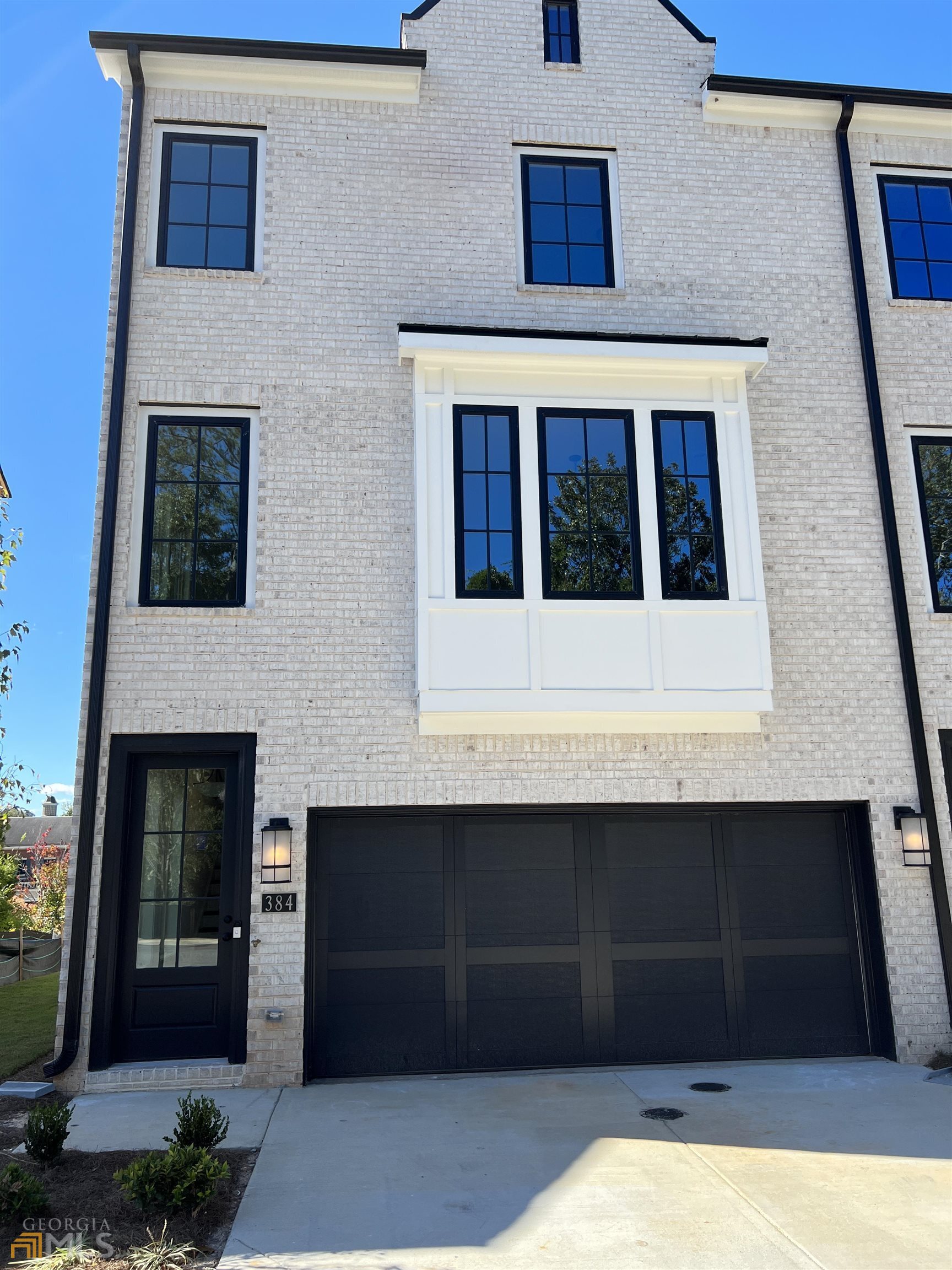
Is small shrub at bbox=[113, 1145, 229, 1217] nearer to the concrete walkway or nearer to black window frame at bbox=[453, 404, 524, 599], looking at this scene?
the concrete walkway

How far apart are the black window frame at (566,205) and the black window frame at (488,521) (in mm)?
1561

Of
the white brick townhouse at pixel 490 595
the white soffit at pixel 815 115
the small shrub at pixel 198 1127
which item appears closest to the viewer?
the small shrub at pixel 198 1127

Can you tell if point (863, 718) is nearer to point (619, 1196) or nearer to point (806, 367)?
point (806, 367)

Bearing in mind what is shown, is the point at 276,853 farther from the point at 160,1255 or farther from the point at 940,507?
the point at 940,507

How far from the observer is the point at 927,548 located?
29.7ft

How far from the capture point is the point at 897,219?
9852 millimetres

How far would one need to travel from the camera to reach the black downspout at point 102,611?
7.31 meters

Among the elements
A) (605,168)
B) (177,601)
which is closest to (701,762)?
(177,601)

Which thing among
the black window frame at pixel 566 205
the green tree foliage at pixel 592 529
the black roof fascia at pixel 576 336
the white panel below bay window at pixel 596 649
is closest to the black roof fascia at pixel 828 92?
the black window frame at pixel 566 205

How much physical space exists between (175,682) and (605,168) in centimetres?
645

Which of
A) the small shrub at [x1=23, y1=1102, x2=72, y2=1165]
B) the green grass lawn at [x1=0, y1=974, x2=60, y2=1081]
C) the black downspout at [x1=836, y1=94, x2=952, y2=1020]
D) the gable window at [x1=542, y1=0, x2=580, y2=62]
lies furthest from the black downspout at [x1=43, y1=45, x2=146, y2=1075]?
the black downspout at [x1=836, y1=94, x2=952, y2=1020]

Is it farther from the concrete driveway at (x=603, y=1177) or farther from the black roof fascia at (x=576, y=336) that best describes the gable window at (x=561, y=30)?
the concrete driveway at (x=603, y=1177)

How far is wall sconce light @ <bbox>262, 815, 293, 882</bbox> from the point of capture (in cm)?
764

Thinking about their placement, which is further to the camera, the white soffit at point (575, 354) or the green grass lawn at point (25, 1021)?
the white soffit at point (575, 354)
